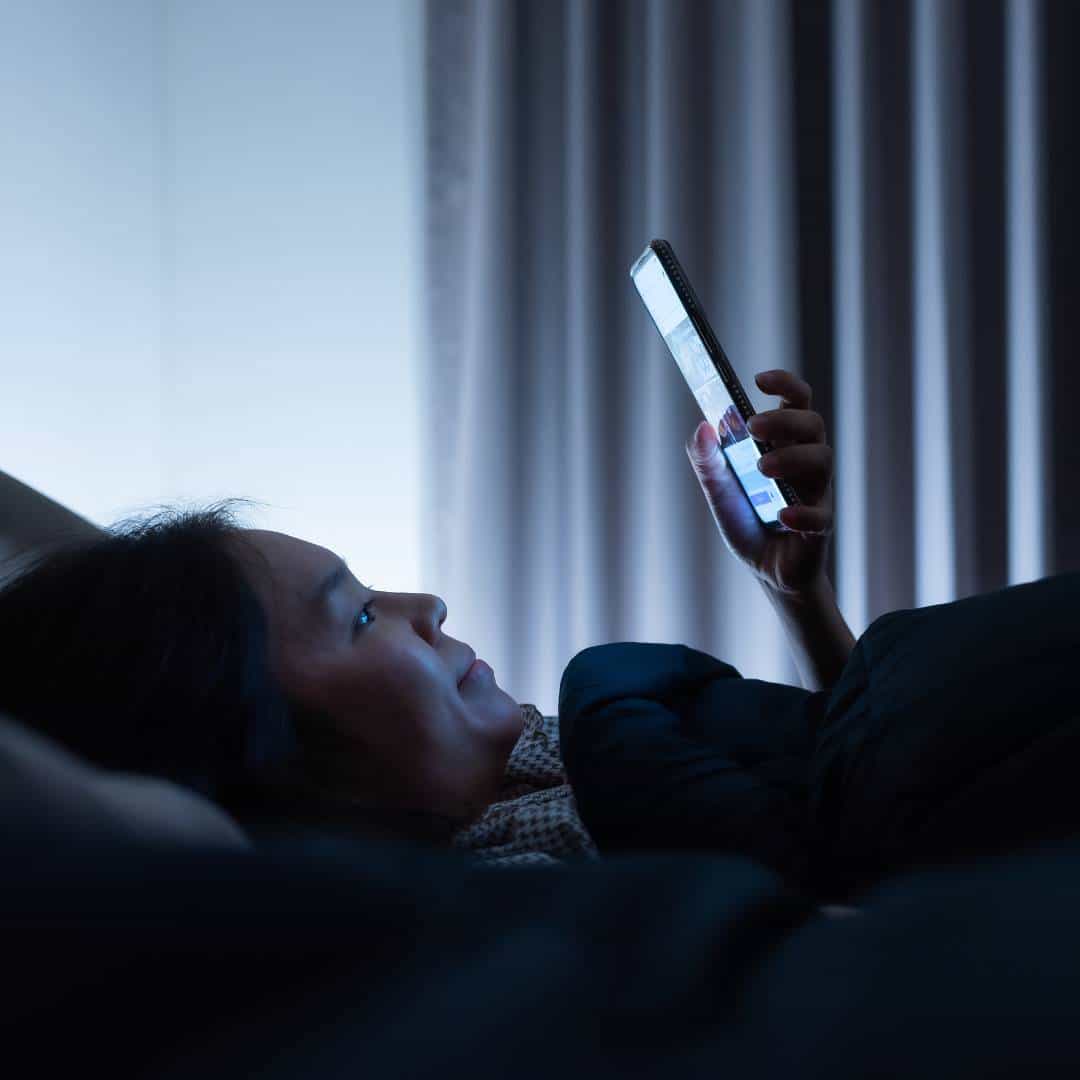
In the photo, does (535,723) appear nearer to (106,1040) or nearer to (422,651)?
(422,651)

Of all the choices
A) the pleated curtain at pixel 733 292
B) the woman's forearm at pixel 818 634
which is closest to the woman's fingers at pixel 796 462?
the woman's forearm at pixel 818 634

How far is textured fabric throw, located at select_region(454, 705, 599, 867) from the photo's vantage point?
0.56m

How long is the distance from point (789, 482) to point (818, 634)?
0.19 metres

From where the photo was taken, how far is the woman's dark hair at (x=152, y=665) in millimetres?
508

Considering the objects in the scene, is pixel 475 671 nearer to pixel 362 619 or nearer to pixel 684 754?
pixel 362 619

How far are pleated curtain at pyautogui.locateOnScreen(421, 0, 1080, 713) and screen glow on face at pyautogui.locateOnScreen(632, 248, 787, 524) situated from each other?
76 centimetres

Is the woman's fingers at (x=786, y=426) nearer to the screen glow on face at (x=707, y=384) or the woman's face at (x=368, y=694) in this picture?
the screen glow on face at (x=707, y=384)

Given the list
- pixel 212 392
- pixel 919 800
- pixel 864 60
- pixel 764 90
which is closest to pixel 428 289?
pixel 212 392

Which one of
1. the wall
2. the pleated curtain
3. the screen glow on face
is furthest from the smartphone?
the wall

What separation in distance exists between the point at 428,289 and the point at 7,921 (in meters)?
1.79

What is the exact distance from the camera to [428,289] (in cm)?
190

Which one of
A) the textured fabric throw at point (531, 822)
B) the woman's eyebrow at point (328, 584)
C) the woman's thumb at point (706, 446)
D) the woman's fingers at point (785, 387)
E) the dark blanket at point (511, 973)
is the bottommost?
the textured fabric throw at point (531, 822)

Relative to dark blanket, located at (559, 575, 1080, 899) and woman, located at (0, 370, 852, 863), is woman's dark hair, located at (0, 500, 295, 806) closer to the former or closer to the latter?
woman, located at (0, 370, 852, 863)

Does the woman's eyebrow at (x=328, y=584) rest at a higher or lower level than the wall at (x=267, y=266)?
lower
